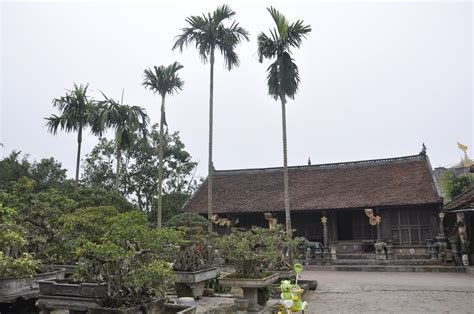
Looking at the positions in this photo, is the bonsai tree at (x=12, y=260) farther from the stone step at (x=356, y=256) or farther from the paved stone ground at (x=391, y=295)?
the stone step at (x=356, y=256)

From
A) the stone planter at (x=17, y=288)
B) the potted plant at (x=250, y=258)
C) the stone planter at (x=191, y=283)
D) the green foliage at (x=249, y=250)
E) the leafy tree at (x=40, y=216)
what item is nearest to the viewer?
the stone planter at (x=17, y=288)

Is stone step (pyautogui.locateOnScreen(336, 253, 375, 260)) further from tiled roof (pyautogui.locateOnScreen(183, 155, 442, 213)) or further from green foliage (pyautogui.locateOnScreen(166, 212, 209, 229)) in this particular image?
green foliage (pyautogui.locateOnScreen(166, 212, 209, 229))

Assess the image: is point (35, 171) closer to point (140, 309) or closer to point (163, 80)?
point (163, 80)

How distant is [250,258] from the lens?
8.66 metres

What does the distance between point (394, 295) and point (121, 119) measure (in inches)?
595

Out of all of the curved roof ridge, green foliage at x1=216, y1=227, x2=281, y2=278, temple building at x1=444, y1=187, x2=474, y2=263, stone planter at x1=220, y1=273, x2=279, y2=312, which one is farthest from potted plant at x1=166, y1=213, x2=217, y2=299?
the curved roof ridge

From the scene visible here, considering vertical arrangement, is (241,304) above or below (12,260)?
below

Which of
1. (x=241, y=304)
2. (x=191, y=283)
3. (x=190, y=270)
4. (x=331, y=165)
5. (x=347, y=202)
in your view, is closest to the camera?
(x=241, y=304)

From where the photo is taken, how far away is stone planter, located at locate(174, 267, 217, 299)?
29.3 feet

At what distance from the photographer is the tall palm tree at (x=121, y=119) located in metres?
19.7

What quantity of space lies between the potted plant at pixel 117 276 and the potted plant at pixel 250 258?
96.1 inches

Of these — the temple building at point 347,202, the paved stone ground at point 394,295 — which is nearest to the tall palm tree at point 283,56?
the paved stone ground at point 394,295

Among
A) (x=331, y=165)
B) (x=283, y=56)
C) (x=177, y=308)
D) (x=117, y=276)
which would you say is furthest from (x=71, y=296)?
(x=331, y=165)

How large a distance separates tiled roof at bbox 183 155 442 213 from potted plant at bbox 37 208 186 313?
15.9m
